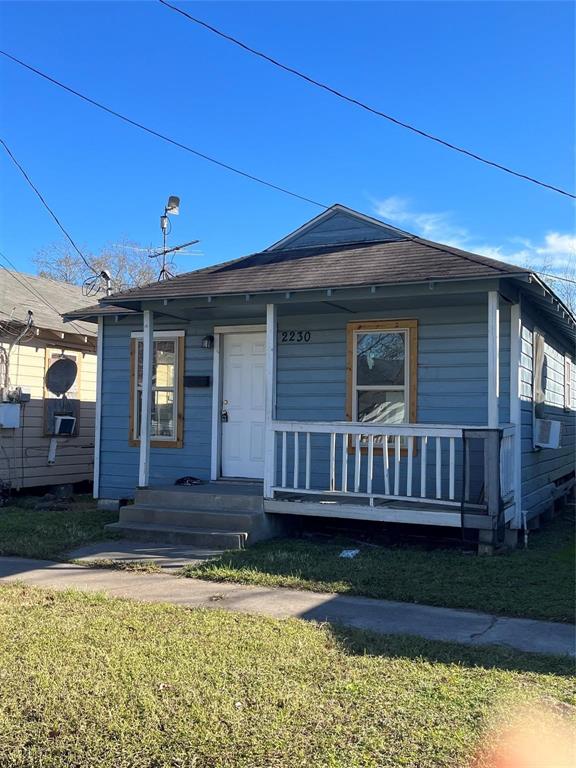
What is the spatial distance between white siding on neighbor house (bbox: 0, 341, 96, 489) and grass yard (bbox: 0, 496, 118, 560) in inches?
33.8

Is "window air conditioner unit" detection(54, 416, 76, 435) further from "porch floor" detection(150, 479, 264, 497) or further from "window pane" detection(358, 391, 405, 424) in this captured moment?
"window pane" detection(358, 391, 405, 424)

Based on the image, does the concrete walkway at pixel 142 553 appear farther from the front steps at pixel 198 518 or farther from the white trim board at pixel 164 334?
the white trim board at pixel 164 334

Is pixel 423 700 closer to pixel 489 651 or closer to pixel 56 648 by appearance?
pixel 489 651

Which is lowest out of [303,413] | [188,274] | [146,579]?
[146,579]

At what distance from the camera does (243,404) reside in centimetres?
1009

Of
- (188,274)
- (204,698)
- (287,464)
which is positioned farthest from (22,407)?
(204,698)

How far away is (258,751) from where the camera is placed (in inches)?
123

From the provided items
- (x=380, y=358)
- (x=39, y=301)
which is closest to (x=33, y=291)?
(x=39, y=301)

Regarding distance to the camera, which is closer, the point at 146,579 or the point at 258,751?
the point at 258,751

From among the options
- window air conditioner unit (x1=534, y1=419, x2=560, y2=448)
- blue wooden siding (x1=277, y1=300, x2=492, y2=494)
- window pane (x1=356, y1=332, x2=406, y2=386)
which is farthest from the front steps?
window air conditioner unit (x1=534, y1=419, x2=560, y2=448)

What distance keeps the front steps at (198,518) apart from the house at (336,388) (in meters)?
0.03

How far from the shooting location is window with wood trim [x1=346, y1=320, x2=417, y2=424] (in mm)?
8906

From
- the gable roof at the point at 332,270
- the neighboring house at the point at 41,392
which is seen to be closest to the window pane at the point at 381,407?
the gable roof at the point at 332,270

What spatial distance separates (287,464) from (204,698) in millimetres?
5726
